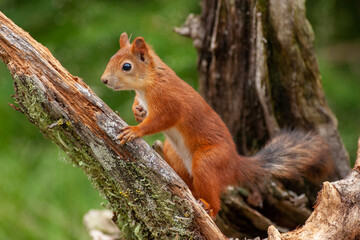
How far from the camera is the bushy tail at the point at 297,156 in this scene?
2.47 meters

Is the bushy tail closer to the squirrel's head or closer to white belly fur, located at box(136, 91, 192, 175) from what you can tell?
white belly fur, located at box(136, 91, 192, 175)

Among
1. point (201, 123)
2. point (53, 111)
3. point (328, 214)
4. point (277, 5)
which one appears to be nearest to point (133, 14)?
point (277, 5)

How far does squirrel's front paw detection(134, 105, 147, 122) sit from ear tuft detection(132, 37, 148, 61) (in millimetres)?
306

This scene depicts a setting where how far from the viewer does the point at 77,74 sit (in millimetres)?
3740

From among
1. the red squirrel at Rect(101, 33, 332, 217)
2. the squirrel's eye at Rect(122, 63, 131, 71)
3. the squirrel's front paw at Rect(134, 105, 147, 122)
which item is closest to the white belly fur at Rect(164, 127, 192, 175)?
the red squirrel at Rect(101, 33, 332, 217)

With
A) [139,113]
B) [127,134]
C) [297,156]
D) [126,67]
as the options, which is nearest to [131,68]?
[126,67]

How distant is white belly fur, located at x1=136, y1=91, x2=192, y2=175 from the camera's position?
90.0 inches

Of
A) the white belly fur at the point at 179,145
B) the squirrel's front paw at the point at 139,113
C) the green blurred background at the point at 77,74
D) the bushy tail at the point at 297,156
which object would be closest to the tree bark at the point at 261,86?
the bushy tail at the point at 297,156

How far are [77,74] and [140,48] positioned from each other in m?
1.67

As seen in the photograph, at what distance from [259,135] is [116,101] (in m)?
1.35

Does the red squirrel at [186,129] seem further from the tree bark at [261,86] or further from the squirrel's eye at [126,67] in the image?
the tree bark at [261,86]

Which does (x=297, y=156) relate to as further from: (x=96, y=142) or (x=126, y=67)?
(x=96, y=142)

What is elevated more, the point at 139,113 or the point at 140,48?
the point at 140,48

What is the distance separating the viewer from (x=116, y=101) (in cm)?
376
